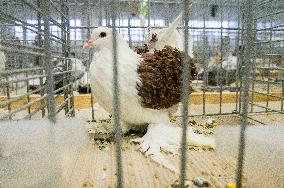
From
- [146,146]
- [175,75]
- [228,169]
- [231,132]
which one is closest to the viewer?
[231,132]

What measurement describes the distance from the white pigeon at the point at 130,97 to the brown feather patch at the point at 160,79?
22mm

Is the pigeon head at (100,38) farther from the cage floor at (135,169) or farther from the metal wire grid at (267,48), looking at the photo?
the metal wire grid at (267,48)

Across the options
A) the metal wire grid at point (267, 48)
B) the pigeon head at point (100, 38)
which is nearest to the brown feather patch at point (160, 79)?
the pigeon head at point (100, 38)

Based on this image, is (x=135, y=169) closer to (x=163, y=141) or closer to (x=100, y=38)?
(x=163, y=141)

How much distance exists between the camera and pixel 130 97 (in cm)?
160

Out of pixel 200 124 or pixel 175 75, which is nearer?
pixel 175 75

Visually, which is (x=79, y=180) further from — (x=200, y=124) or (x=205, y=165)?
(x=200, y=124)

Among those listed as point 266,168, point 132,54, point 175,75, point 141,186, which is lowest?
point 141,186

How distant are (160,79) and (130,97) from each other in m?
0.20

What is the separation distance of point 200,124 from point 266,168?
4.23 feet

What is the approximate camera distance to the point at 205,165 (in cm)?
129

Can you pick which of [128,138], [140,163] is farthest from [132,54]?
[140,163]

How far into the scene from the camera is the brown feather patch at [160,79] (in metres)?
1.61

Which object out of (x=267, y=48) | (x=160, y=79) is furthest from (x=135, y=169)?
(x=267, y=48)
